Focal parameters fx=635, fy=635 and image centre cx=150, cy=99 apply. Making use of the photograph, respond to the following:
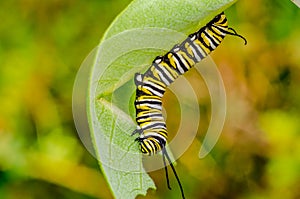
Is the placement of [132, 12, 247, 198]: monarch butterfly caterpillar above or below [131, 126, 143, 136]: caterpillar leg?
above

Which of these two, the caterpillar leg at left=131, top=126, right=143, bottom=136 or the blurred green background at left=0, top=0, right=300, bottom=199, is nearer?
the caterpillar leg at left=131, top=126, right=143, bottom=136

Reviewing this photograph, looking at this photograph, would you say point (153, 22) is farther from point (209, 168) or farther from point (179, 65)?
point (209, 168)

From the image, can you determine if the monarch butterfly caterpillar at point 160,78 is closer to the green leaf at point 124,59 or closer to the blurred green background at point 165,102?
the green leaf at point 124,59

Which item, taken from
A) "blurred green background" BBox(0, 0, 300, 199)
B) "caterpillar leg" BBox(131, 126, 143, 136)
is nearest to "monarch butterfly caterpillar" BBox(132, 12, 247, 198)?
"caterpillar leg" BBox(131, 126, 143, 136)

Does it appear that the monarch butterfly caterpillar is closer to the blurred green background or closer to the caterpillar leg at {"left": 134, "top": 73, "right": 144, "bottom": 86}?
the caterpillar leg at {"left": 134, "top": 73, "right": 144, "bottom": 86}

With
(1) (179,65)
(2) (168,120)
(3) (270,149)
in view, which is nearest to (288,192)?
(3) (270,149)

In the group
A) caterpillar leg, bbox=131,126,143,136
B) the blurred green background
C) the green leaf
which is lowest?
caterpillar leg, bbox=131,126,143,136

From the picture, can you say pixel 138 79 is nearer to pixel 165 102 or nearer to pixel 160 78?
pixel 160 78

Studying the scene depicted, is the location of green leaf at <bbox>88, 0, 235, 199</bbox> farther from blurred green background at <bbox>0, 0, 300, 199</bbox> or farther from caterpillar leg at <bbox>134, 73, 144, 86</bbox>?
blurred green background at <bbox>0, 0, 300, 199</bbox>
